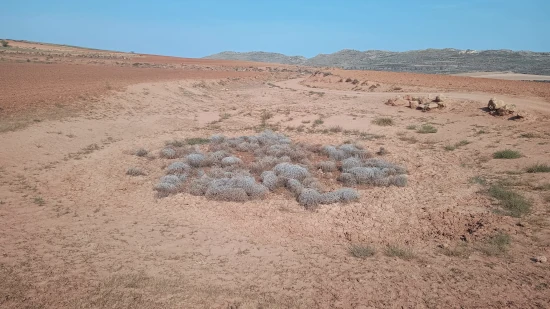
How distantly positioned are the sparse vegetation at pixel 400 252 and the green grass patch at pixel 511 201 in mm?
2701

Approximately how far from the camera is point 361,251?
20.1 ft

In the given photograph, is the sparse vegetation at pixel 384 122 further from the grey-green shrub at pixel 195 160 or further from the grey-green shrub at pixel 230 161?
the grey-green shrub at pixel 195 160

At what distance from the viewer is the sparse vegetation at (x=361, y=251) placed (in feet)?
19.8

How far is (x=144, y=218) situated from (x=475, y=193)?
294 inches

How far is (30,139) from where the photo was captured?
41.6ft

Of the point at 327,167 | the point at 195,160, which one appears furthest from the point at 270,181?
the point at 195,160

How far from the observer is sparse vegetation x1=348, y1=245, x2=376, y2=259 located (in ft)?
19.8

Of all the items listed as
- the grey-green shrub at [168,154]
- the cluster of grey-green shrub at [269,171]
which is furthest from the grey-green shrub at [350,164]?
the grey-green shrub at [168,154]

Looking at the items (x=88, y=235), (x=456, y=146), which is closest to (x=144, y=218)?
(x=88, y=235)

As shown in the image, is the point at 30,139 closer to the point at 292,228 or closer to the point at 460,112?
the point at 292,228

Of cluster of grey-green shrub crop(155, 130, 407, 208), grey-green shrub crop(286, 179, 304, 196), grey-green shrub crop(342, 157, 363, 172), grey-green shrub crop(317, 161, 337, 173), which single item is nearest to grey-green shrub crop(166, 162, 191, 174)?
cluster of grey-green shrub crop(155, 130, 407, 208)

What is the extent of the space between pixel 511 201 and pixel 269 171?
18.5 ft

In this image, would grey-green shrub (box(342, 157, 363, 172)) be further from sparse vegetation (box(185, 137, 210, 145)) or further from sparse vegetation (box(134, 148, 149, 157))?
sparse vegetation (box(134, 148, 149, 157))

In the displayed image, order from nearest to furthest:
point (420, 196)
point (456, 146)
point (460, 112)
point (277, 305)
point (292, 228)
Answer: point (277, 305), point (292, 228), point (420, 196), point (456, 146), point (460, 112)
